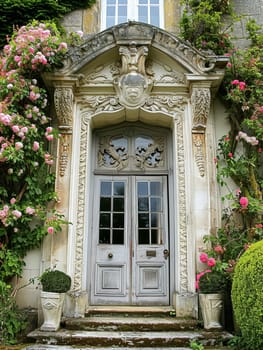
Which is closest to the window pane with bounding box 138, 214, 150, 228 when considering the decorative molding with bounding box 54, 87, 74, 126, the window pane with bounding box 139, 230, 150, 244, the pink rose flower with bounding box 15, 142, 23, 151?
the window pane with bounding box 139, 230, 150, 244

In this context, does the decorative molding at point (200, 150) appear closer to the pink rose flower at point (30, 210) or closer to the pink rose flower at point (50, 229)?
the pink rose flower at point (50, 229)

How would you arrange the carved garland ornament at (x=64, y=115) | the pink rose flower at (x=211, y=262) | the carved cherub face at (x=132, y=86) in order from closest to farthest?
1. the pink rose flower at (x=211, y=262)
2. the carved garland ornament at (x=64, y=115)
3. the carved cherub face at (x=132, y=86)

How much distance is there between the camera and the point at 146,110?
18.2ft

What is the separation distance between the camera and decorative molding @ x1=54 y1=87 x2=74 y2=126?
17.5ft

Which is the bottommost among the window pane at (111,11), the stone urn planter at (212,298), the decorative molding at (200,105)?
the stone urn planter at (212,298)

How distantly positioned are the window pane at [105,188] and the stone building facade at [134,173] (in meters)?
0.02

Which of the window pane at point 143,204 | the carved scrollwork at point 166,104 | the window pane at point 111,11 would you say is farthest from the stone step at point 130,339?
the window pane at point 111,11

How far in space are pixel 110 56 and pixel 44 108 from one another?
4.60 feet

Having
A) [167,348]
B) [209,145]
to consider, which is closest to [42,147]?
[209,145]

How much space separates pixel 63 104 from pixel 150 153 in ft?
5.66

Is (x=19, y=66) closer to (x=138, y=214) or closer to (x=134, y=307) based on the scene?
(x=138, y=214)

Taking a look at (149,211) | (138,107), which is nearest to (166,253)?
(149,211)

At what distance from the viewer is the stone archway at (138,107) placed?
5082mm

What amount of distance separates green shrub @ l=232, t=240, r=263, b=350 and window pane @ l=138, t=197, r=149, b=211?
2.23 metres
